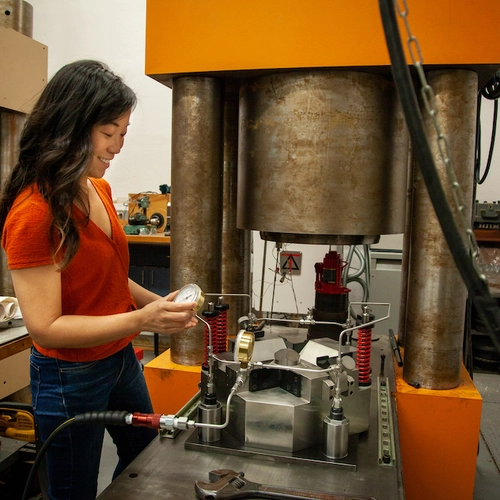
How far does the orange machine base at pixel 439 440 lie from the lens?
4.22 ft

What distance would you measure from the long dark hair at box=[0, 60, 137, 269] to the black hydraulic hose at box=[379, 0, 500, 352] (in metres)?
0.64

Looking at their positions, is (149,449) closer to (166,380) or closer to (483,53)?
(166,380)

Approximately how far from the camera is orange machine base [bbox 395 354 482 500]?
1286mm

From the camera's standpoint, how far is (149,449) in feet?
3.16

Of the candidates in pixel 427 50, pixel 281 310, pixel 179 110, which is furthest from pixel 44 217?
pixel 281 310

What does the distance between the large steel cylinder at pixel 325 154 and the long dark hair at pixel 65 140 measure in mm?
415

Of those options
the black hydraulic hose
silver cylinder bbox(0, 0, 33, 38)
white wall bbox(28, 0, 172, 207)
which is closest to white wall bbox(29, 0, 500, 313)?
white wall bbox(28, 0, 172, 207)

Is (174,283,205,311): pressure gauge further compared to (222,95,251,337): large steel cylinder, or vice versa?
(222,95,251,337): large steel cylinder

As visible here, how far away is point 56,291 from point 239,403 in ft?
1.35

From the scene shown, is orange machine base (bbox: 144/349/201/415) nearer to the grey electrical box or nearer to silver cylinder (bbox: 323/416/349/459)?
silver cylinder (bbox: 323/416/349/459)

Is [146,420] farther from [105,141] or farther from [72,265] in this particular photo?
[105,141]

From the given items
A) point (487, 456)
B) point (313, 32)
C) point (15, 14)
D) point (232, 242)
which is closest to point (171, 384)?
point (232, 242)

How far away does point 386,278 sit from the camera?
300 centimetres

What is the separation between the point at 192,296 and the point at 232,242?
34.3 inches
